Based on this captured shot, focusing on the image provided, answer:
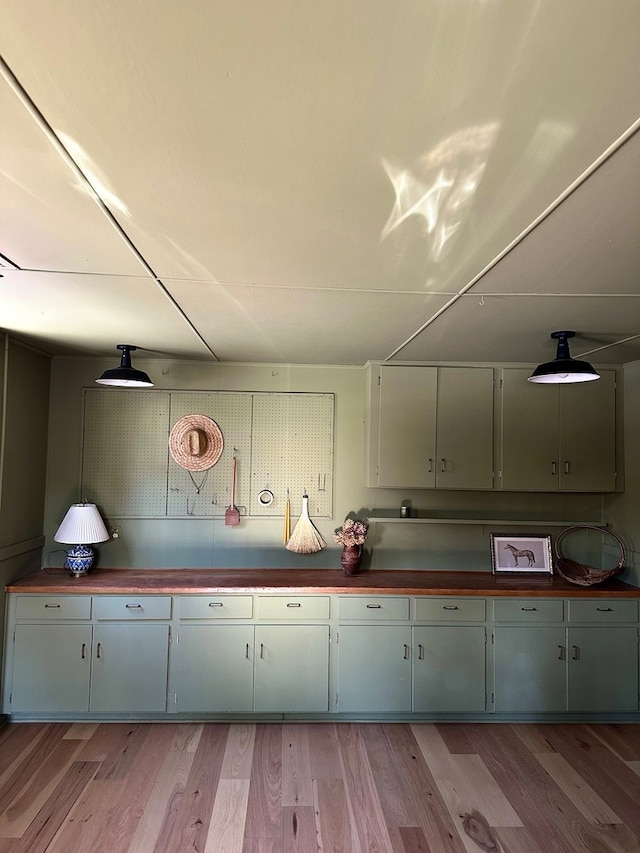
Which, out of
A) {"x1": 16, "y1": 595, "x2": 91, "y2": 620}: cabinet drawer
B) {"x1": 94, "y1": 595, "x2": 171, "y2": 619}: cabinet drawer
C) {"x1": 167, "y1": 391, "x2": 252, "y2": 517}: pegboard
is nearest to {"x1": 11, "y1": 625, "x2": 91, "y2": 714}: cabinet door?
{"x1": 16, "y1": 595, "x2": 91, "y2": 620}: cabinet drawer

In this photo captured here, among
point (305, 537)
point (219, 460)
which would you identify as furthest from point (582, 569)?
point (219, 460)

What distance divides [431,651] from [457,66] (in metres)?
3.13

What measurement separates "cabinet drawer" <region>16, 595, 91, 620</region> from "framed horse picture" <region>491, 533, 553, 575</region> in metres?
2.83

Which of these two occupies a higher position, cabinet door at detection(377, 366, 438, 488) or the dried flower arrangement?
cabinet door at detection(377, 366, 438, 488)

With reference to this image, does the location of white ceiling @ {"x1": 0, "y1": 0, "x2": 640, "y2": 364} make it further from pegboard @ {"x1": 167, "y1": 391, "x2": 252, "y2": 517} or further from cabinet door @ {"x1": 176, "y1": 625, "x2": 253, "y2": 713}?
cabinet door @ {"x1": 176, "y1": 625, "x2": 253, "y2": 713}

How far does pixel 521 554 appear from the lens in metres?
3.61

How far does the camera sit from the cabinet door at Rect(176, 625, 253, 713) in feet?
10.0

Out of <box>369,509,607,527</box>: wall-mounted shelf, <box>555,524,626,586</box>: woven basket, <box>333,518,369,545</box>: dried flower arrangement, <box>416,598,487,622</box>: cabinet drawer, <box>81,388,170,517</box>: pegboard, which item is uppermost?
<box>81,388,170,517</box>: pegboard

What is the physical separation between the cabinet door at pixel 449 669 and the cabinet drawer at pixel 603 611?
Result: 631mm

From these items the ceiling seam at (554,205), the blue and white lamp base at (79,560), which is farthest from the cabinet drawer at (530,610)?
the blue and white lamp base at (79,560)

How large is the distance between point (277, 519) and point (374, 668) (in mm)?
1214

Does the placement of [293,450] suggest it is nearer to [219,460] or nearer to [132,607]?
[219,460]

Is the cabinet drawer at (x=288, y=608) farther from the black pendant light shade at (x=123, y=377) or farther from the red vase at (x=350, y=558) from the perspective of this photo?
the black pendant light shade at (x=123, y=377)

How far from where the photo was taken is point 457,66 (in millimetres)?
838
